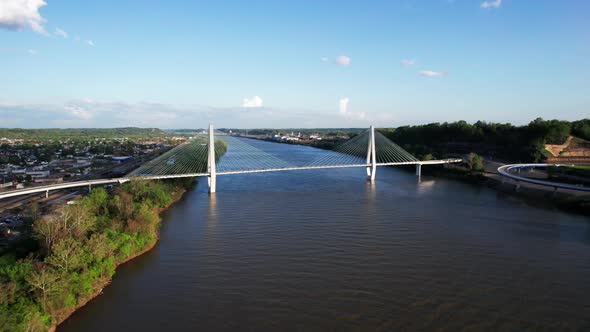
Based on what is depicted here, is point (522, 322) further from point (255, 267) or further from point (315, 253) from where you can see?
point (255, 267)

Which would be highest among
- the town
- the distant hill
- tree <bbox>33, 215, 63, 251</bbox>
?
the distant hill

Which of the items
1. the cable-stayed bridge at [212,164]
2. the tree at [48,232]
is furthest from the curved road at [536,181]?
the tree at [48,232]

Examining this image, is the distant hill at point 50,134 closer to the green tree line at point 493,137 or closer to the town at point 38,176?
the town at point 38,176

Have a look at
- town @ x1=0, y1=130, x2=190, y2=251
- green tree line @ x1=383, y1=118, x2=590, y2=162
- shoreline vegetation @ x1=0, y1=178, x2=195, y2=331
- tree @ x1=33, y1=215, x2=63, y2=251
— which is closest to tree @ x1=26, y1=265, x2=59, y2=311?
shoreline vegetation @ x1=0, y1=178, x2=195, y2=331

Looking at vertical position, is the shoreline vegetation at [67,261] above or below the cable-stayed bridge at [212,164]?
below

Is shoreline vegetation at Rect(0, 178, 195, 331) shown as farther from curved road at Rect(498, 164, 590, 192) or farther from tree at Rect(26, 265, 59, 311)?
curved road at Rect(498, 164, 590, 192)

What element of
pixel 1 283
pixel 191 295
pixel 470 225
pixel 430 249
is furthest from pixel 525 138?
pixel 1 283

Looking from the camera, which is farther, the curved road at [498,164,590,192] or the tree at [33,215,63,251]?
the curved road at [498,164,590,192]
